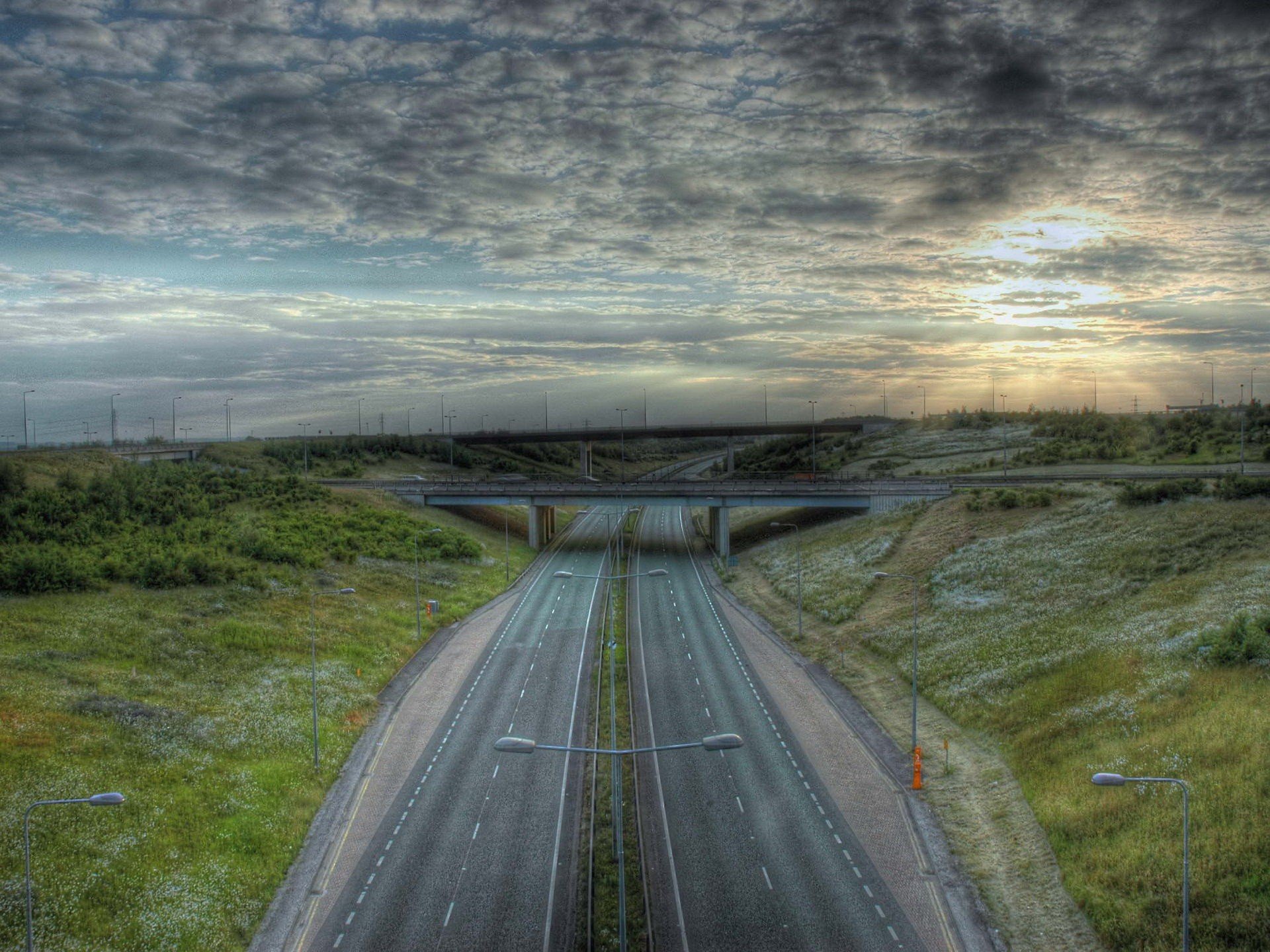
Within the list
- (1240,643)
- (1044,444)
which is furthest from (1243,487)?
(1044,444)

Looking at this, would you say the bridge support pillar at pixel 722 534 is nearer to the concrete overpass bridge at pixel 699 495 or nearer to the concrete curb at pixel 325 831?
the concrete overpass bridge at pixel 699 495

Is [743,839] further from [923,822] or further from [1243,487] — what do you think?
[1243,487]

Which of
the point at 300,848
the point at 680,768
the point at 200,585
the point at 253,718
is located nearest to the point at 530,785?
the point at 680,768

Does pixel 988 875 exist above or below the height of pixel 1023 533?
below

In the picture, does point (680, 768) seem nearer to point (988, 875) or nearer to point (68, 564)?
Answer: point (988, 875)

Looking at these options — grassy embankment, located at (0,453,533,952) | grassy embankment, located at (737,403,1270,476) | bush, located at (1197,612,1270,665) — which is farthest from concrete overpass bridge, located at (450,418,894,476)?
bush, located at (1197,612,1270,665)

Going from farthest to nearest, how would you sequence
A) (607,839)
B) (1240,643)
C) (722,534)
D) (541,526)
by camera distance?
(541,526) → (722,534) → (1240,643) → (607,839)
